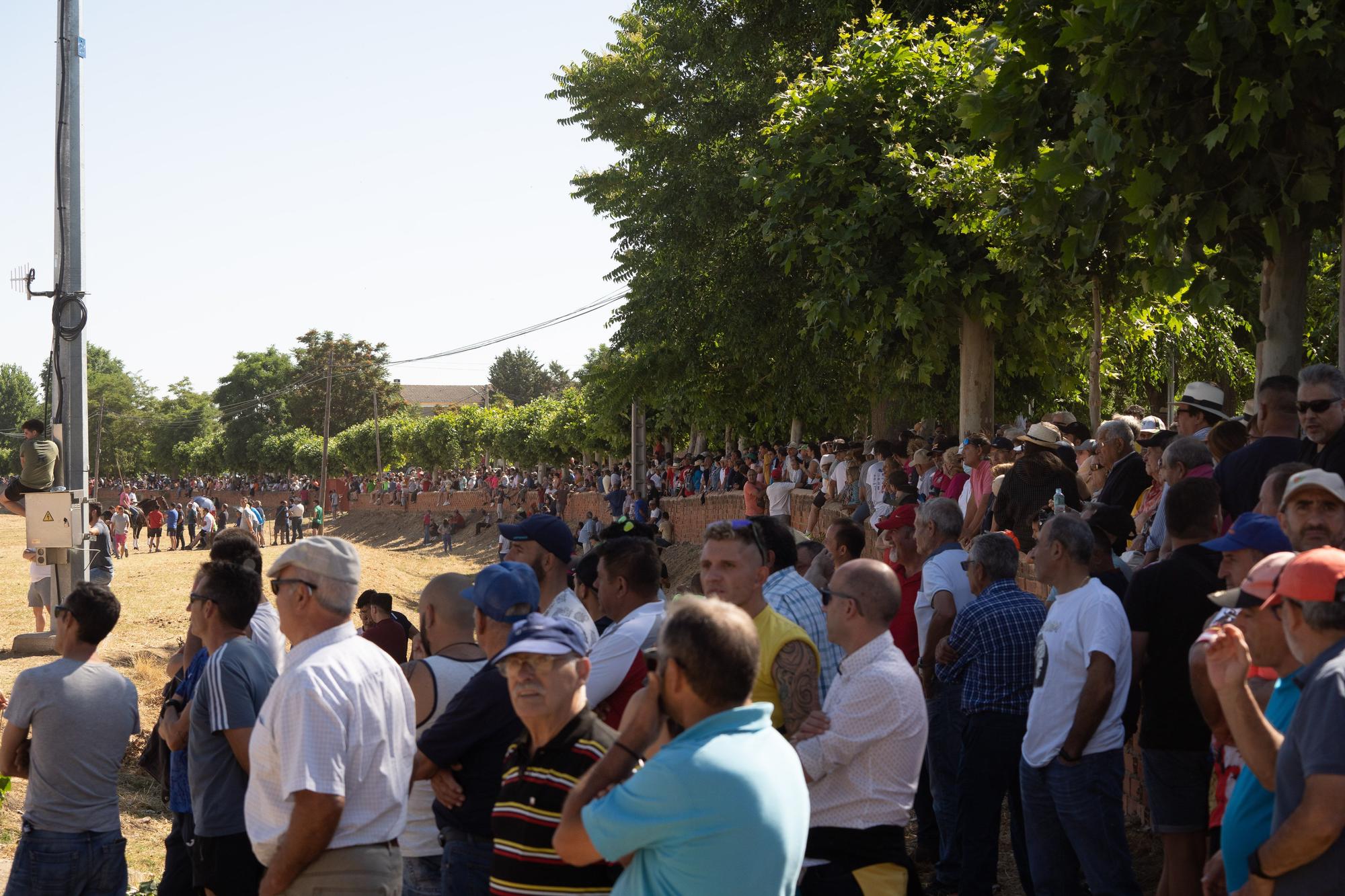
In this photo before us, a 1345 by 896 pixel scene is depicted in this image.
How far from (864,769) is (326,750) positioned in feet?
6.14

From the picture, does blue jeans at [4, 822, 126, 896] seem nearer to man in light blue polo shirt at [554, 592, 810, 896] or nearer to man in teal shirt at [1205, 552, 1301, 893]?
man in light blue polo shirt at [554, 592, 810, 896]

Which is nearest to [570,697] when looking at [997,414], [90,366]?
[997,414]

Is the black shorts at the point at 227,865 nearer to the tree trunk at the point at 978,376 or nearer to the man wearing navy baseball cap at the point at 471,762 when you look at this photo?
the man wearing navy baseball cap at the point at 471,762

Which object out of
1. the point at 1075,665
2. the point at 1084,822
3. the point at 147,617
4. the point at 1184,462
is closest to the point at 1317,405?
the point at 1184,462

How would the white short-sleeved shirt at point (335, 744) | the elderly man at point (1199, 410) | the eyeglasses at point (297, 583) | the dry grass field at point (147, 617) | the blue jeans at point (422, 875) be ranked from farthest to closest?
the dry grass field at point (147, 617), the elderly man at point (1199, 410), the blue jeans at point (422, 875), the eyeglasses at point (297, 583), the white short-sleeved shirt at point (335, 744)

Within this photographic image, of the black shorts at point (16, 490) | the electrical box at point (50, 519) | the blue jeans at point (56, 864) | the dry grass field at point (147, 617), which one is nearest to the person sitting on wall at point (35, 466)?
the black shorts at point (16, 490)

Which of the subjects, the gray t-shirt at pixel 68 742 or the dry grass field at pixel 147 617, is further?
the dry grass field at pixel 147 617

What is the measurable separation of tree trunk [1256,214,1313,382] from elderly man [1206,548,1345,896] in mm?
6262

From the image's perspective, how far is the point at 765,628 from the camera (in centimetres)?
466

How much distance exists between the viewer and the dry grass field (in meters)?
8.98

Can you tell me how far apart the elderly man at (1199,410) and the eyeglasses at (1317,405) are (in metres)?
2.27

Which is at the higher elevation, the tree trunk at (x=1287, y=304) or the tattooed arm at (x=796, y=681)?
the tree trunk at (x=1287, y=304)

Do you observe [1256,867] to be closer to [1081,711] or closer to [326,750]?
[1081,711]

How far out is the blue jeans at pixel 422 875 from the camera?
4.73 metres
